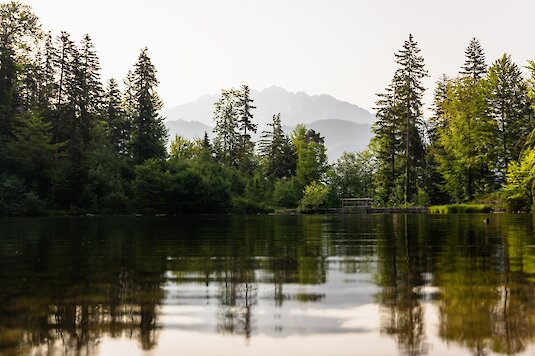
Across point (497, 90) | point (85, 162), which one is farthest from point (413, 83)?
point (85, 162)

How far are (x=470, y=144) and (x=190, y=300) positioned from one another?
71.3 metres

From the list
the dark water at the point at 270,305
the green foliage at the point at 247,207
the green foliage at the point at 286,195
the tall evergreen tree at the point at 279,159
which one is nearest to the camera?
the dark water at the point at 270,305

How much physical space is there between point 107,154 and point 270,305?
2516 inches

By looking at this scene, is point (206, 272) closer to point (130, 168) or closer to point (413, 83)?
point (130, 168)

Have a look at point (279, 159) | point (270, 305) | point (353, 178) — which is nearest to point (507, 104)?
point (353, 178)

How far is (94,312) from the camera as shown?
6938 mm

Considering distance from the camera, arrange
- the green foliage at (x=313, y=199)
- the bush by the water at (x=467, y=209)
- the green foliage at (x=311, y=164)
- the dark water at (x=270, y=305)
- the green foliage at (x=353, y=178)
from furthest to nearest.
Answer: the green foliage at (x=353, y=178), the green foliage at (x=311, y=164), the green foliage at (x=313, y=199), the bush by the water at (x=467, y=209), the dark water at (x=270, y=305)

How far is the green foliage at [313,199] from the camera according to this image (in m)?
77.1

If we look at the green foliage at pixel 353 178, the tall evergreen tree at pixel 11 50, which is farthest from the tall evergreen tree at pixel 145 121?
the green foliage at pixel 353 178

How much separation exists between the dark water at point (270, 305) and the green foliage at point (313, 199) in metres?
63.3

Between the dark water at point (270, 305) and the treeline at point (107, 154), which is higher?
the treeline at point (107, 154)

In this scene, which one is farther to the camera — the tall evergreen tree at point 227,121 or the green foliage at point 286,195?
the tall evergreen tree at point 227,121

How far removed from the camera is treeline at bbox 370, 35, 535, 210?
236 ft

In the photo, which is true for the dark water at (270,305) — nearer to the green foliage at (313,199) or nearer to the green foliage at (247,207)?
the green foliage at (247,207)
